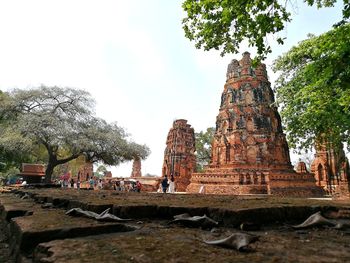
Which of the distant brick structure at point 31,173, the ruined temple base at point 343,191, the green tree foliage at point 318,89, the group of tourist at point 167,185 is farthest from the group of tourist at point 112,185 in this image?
the ruined temple base at point 343,191

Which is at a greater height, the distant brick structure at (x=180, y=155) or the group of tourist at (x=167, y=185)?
the distant brick structure at (x=180, y=155)

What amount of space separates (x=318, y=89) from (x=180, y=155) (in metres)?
19.3

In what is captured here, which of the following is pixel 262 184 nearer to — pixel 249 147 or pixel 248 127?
pixel 249 147

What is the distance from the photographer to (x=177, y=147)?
95.1ft

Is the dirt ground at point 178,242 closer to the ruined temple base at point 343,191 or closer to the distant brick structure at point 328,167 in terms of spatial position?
the ruined temple base at point 343,191

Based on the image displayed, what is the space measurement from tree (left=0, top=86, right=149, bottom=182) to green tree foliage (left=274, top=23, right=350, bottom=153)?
32.4 ft

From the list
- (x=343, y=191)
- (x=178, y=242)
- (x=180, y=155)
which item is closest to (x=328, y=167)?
(x=180, y=155)

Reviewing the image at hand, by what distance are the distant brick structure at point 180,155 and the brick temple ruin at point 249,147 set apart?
19.4 feet

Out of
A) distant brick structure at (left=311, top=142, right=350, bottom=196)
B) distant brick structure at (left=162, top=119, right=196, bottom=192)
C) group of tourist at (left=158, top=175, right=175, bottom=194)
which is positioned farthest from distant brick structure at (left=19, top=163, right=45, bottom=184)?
Answer: distant brick structure at (left=311, top=142, right=350, bottom=196)

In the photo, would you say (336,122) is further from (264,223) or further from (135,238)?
(135,238)

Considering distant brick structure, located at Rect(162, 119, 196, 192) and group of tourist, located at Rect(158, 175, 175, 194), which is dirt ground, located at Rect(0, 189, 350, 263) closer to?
group of tourist, located at Rect(158, 175, 175, 194)

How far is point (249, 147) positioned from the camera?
21.4 metres

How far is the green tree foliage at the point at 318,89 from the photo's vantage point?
7121mm

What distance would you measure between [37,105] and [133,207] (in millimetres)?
17492
